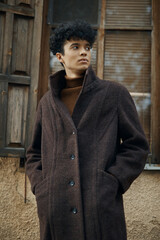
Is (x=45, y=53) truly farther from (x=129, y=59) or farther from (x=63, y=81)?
(x=63, y=81)

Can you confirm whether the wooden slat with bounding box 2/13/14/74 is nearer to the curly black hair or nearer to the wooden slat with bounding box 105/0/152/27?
the curly black hair

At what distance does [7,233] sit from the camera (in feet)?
10.5

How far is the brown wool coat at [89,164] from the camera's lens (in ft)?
6.19

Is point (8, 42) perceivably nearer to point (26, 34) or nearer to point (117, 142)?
point (26, 34)

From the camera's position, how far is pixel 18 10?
3354mm

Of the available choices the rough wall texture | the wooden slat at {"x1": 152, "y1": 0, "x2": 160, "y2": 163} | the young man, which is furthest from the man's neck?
the wooden slat at {"x1": 152, "y1": 0, "x2": 160, "y2": 163}

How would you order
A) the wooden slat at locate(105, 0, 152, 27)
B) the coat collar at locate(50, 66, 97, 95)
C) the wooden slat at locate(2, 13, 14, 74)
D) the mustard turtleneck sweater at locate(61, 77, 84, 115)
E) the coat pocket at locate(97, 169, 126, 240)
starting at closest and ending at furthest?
the coat pocket at locate(97, 169, 126, 240) < the coat collar at locate(50, 66, 97, 95) < the mustard turtleneck sweater at locate(61, 77, 84, 115) < the wooden slat at locate(2, 13, 14, 74) < the wooden slat at locate(105, 0, 152, 27)

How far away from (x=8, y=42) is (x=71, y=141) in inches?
69.3

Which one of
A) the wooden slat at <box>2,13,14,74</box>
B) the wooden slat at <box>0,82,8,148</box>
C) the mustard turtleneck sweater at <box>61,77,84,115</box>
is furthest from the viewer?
the wooden slat at <box>2,13,14,74</box>

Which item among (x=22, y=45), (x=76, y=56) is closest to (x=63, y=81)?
(x=76, y=56)

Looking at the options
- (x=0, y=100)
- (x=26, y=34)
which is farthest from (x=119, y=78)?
(x=0, y=100)

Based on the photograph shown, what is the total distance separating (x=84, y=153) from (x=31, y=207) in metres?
1.52

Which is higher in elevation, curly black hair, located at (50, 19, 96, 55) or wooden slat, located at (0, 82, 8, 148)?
curly black hair, located at (50, 19, 96, 55)

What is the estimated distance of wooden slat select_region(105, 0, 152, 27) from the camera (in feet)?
12.4
